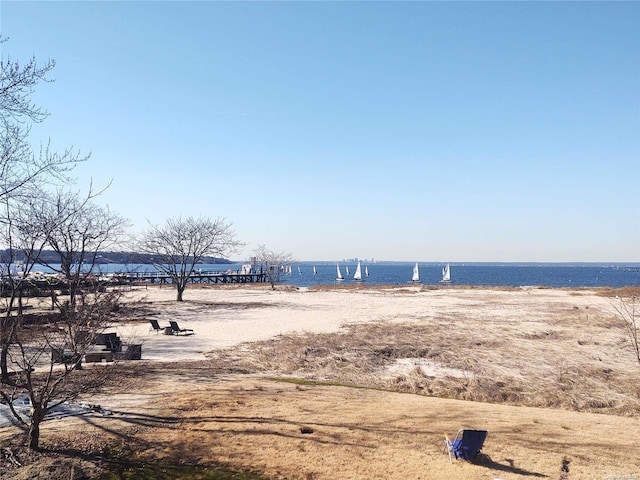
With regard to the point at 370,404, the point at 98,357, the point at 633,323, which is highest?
the point at 633,323

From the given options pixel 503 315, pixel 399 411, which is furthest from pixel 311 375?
A: pixel 503 315

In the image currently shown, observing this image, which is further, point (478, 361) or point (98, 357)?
point (478, 361)

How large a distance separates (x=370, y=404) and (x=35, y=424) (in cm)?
630

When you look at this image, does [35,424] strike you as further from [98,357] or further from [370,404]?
[98,357]

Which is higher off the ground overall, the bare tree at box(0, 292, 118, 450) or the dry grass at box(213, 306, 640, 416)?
the bare tree at box(0, 292, 118, 450)

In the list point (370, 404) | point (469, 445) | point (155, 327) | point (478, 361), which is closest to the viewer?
point (469, 445)

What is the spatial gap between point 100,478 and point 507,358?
44.5 feet

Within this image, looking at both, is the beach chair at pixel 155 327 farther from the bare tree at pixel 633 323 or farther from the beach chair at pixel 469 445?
the bare tree at pixel 633 323

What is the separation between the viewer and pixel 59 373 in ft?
35.3

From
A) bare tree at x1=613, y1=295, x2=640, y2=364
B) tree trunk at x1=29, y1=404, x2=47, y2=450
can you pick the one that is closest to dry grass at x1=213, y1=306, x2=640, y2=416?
bare tree at x1=613, y1=295, x2=640, y2=364

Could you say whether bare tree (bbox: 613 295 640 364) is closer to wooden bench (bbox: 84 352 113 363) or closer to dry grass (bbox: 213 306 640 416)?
dry grass (bbox: 213 306 640 416)

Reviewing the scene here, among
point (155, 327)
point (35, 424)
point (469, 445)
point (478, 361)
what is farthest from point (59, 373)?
point (478, 361)

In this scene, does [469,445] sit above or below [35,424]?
below

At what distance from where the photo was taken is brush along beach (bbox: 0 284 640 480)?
23.4ft
